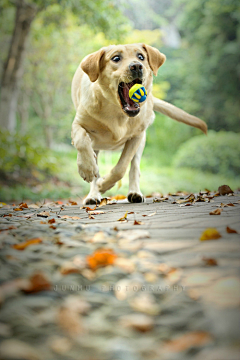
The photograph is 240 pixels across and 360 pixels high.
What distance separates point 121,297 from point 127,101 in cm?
241

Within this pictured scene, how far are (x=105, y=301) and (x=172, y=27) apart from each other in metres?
26.7

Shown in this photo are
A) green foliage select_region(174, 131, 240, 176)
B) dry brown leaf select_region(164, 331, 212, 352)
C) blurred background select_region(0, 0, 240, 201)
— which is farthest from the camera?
green foliage select_region(174, 131, 240, 176)

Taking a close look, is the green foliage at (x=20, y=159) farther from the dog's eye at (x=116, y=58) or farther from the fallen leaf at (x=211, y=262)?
the fallen leaf at (x=211, y=262)

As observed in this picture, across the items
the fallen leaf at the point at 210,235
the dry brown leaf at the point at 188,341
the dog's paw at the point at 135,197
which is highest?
the dog's paw at the point at 135,197

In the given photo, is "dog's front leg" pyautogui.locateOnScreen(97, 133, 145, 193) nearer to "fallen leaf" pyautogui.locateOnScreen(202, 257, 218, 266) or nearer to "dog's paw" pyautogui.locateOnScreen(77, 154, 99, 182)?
"dog's paw" pyautogui.locateOnScreen(77, 154, 99, 182)

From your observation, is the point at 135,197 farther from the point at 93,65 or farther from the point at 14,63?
the point at 14,63

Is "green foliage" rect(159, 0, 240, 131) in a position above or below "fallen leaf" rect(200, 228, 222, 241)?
above

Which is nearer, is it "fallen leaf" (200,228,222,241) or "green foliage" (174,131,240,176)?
"fallen leaf" (200,228,222,241)

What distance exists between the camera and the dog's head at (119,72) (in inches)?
121

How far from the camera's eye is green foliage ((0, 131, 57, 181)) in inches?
340

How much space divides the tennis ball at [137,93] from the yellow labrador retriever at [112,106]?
91 mm

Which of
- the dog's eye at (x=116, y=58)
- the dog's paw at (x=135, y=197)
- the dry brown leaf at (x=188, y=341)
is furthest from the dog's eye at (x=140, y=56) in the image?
the dry brown leaf at (x=188, y=341)

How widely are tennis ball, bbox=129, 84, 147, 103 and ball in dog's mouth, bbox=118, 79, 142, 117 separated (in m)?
0.12

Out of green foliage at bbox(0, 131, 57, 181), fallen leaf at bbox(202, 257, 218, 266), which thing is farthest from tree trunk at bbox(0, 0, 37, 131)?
fallen leaf at bbox(202, 257, 218, 266)
